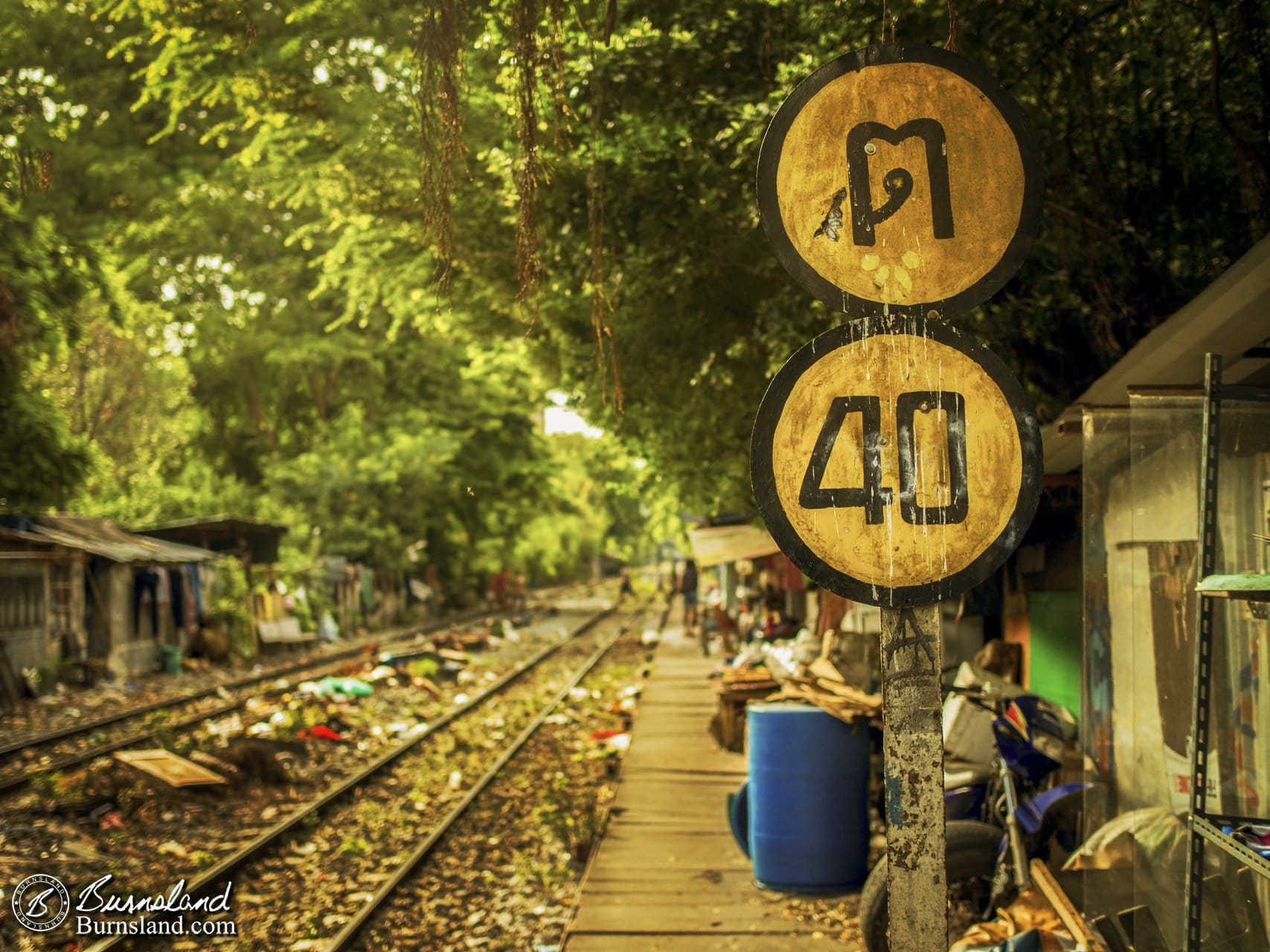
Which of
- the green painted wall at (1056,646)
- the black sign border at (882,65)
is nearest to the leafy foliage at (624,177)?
the black sign border at (882,65)

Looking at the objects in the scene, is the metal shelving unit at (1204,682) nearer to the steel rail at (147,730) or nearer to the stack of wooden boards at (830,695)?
the stack of wooden boards at (830,695)

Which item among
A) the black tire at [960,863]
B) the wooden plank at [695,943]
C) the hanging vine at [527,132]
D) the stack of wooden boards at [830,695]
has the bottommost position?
the wooden plank at [695,943]

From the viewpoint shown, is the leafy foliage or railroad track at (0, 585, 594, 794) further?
railroad track at (0, 585, 594, 794)

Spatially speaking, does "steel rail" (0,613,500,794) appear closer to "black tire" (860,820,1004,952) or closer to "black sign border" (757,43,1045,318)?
"black tire" (860,820,1004,952)

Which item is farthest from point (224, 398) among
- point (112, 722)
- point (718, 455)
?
point (718, 455)

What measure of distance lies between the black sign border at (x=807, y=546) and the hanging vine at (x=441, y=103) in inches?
73.5

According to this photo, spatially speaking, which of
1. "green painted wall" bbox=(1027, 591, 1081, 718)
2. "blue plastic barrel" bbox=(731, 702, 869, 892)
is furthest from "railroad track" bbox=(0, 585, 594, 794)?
"green painted wall" bbox=(1027, 591, 1081, 718)

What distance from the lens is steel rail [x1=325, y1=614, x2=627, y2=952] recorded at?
6582 mm

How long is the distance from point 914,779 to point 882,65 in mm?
1463

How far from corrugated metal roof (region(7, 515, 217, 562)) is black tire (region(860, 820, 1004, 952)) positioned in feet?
52.7

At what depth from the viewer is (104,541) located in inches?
776

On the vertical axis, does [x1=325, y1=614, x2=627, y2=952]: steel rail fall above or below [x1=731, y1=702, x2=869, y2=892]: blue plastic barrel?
below

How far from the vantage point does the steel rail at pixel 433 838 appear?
658 cm

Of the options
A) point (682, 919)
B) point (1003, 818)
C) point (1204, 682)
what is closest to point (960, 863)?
point (1003, 818)
